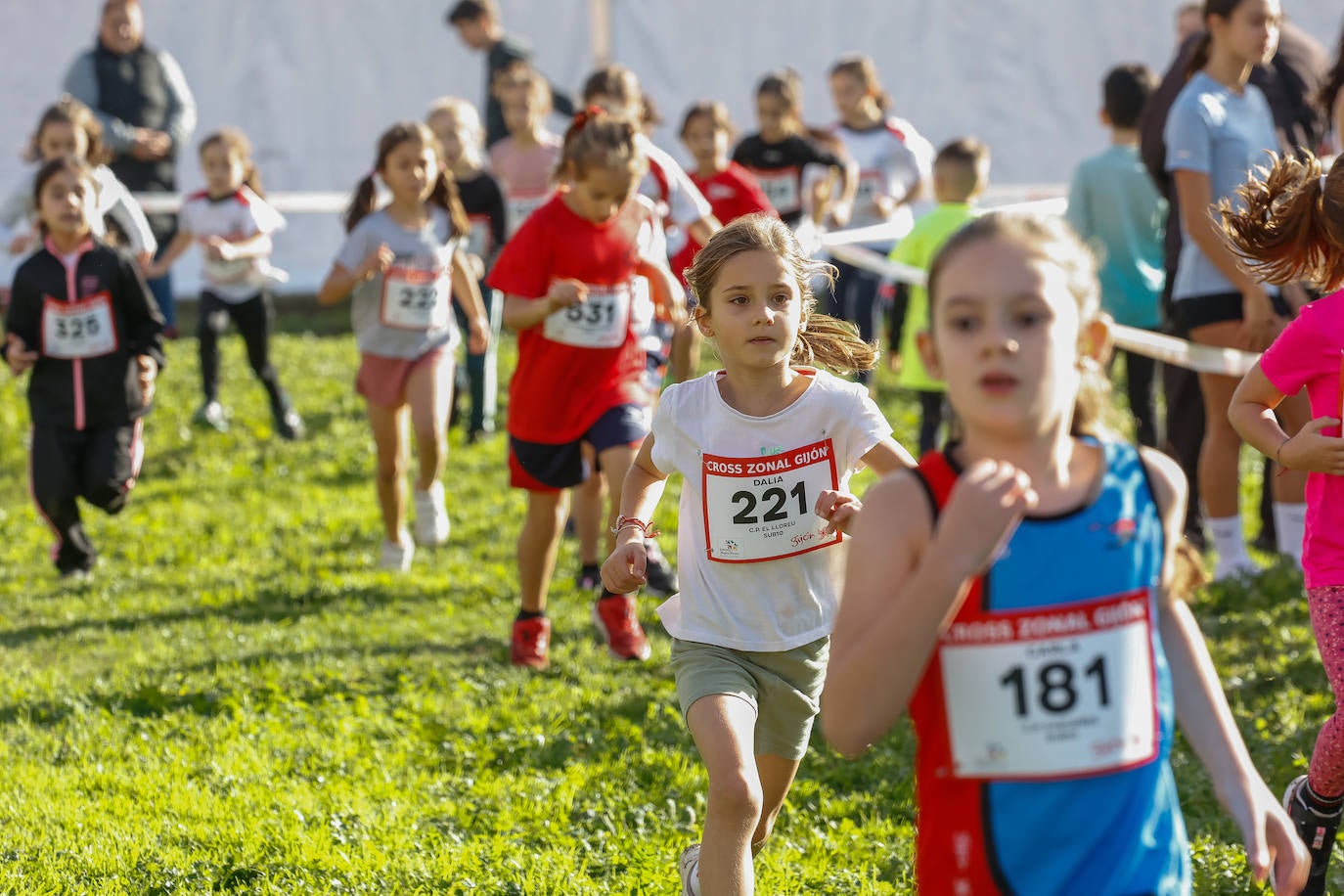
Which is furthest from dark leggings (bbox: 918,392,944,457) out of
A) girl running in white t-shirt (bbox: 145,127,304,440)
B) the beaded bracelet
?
the beaded bracelet

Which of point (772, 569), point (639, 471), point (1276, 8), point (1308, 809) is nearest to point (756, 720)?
point (772, 569)

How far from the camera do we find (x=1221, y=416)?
6168 millimetres

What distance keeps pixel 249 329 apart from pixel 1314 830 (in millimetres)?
7513

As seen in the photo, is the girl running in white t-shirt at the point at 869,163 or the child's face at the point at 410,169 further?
the girl running in white t-shirt at the point at 869,163

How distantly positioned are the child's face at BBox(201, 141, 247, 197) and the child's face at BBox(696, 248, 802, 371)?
269 inches

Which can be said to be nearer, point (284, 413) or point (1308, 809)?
point (1308, 809)

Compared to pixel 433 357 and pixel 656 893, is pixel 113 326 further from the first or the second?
pixel 656 893

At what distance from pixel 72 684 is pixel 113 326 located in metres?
1.83

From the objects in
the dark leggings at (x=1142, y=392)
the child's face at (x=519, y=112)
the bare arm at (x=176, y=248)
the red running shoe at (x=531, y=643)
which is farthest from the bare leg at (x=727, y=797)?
the bare arm at (x=176, y=248)

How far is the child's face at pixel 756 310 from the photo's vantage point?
142 inches

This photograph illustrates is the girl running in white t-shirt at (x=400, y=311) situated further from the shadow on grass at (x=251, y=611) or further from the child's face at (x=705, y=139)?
the child's face at (x=705, y=139)

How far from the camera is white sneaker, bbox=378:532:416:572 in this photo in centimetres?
728

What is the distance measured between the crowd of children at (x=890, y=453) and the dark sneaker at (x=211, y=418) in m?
2.07

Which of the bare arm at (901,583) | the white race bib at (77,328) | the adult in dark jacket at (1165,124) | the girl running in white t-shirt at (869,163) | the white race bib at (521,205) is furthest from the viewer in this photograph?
the girl running in white t-shirt at (869,163)
